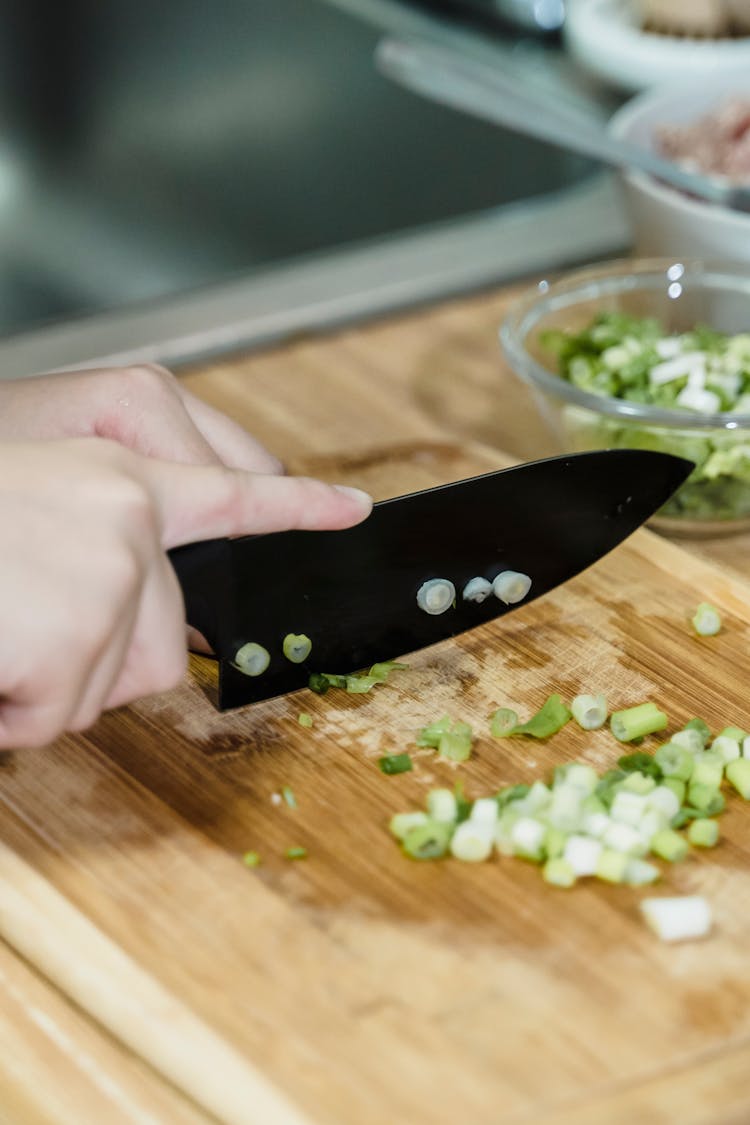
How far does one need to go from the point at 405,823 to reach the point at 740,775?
0.80ft

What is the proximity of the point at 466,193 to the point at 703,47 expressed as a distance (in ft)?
1.61

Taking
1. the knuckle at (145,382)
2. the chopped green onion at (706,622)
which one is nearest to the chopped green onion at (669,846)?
the chopped green onion at (706,622)

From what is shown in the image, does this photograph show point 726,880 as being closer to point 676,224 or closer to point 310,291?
point 676,224

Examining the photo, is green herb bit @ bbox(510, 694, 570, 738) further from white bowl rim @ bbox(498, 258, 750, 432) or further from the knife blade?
white bowl rim @ bbox(498, 258, 750, 432)

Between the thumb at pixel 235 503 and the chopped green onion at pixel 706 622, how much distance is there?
0.34 meters

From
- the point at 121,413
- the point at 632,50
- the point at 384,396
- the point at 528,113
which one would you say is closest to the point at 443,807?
the point at 121,413

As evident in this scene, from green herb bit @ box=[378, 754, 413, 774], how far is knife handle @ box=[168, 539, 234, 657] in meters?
0.15

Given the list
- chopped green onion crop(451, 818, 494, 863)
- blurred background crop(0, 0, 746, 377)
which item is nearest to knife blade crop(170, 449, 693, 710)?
chopped green onion crop(451, 818, 494, 863)

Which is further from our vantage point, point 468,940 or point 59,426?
point 59,426

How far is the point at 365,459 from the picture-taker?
1401 mm

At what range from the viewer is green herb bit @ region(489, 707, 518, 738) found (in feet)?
3.58

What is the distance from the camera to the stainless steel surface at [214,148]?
7.06ft

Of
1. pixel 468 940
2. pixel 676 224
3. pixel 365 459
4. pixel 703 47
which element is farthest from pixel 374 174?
pixel 468 940

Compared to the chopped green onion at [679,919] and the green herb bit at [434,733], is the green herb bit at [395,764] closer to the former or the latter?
the green herb bit at [434,733]
